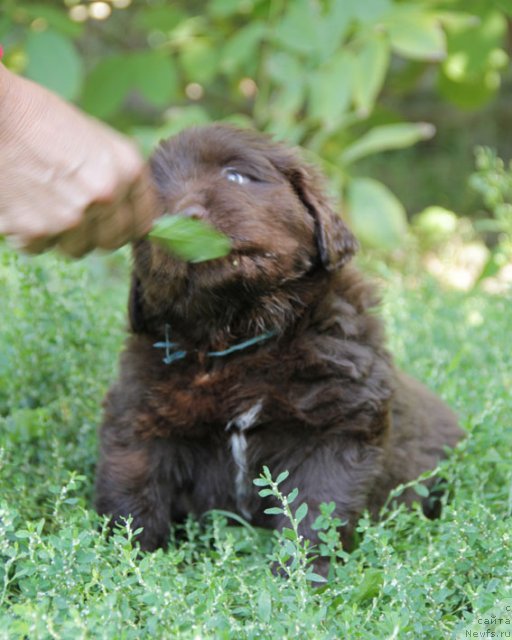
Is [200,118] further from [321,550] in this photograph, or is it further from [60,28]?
[321,550]

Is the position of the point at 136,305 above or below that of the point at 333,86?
above

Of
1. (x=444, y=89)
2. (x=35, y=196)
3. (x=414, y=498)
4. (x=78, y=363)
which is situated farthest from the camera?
(x=444, y=89)

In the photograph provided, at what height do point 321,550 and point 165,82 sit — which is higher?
point 321,550

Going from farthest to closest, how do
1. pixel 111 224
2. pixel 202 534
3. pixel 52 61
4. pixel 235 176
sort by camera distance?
pixel 52 61, pixel 202 534, pixel 235 176, pixel 111 224

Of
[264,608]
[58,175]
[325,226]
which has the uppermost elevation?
[58,175]

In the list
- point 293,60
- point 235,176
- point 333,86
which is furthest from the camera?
point 293,60

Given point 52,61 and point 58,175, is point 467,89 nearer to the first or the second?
point 52,61

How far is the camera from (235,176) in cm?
261

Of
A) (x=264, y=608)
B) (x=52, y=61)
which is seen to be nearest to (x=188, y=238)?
(x=264, y=608)

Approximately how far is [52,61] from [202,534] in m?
3.19

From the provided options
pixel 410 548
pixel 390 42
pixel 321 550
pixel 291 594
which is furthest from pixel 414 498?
pixel 390 42

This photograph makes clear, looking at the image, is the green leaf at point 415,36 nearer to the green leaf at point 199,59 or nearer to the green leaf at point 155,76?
the green leaf at point 199,59

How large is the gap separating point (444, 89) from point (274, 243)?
13.8ft

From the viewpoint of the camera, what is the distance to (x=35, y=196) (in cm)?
199
